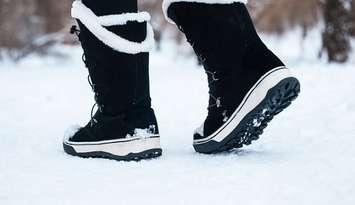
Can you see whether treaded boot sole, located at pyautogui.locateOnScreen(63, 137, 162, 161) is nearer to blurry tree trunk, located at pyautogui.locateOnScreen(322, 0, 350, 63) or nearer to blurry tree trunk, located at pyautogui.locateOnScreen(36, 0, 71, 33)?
blurry tree trunk, located at pyautogui.locateOnScreen(322, 0, 350, 63)

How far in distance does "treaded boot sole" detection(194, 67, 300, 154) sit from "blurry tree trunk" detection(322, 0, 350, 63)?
16.3 feet

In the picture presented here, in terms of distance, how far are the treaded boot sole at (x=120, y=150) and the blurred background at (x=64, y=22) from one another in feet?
13.5

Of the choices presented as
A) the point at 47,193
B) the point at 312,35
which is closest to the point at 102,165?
the point at 47,193

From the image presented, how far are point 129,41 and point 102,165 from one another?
236mm

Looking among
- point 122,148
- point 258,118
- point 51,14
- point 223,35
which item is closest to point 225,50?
point 223,35

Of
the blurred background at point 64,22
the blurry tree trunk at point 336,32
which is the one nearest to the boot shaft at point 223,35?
the blurred background at point 64,22

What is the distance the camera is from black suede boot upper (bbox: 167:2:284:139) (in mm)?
→ 1006

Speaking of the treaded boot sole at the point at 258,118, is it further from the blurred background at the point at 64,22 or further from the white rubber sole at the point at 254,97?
the blurred background at the point at 64,22

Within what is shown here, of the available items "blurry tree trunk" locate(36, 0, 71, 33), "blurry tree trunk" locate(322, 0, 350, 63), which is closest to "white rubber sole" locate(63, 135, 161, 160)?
"blurry tree trunk" locate(322, 0, 350, 63)

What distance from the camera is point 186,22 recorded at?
1052 mm

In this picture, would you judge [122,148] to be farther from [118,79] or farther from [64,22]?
[64,22]

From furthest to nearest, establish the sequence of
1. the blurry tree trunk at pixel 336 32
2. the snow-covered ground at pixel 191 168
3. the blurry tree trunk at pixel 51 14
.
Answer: the blurry tree trunk at pixel 51 14
the blurry tree trunk at pixel 336 32
the snow-covered ground at pixel 191 168

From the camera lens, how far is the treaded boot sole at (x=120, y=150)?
3.25 feet

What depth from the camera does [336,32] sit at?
5914 millimetres
